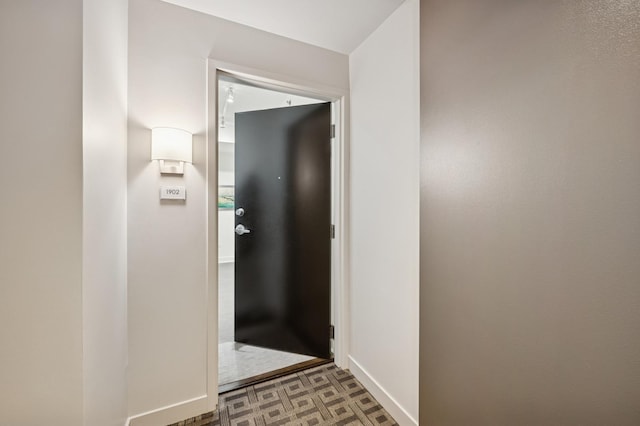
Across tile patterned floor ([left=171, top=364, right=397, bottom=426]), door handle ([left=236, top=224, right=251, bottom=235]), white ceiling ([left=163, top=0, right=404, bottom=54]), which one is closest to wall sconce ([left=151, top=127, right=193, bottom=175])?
white ceiling ([left=163, top=0, right=404, bottom=54])

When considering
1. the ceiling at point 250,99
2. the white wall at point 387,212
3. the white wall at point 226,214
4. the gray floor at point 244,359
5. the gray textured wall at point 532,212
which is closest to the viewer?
the gray textured wall at point 532,212

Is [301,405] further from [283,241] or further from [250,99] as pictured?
[250,99]

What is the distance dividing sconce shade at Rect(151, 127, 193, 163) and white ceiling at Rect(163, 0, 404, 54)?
31.2 inches

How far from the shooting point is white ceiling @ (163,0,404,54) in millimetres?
1533

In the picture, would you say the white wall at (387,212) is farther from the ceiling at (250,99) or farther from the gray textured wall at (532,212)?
the ceiling at (250,99)

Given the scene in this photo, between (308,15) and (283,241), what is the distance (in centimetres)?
165

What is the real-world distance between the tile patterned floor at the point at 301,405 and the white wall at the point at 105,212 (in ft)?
1.94

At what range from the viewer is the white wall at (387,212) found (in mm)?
1442

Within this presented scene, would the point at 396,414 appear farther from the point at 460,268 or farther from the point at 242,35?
the point at 242,35

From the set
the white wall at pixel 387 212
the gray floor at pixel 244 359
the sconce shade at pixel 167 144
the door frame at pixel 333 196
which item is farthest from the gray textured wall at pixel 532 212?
the sconce shade at pixel 167 144

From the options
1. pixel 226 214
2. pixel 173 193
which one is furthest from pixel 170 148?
pixel 226 214

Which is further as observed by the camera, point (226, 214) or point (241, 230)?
point (226, 214)

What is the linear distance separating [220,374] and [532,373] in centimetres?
199

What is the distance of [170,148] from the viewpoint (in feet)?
4.78
